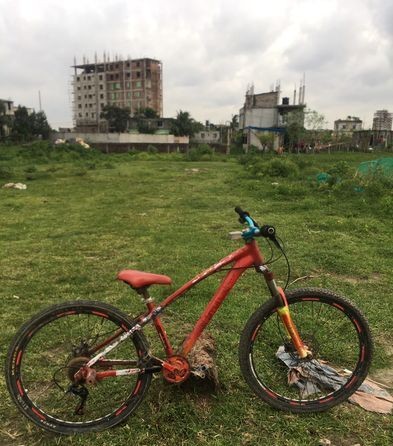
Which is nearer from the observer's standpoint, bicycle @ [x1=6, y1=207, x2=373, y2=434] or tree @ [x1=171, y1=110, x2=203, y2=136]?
bicycle @ [x1=6, y1=207, x2=373, y2=434]

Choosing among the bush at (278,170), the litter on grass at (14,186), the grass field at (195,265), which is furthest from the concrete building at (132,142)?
the grass field at (195,265)

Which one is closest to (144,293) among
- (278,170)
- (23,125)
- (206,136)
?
(278,170)

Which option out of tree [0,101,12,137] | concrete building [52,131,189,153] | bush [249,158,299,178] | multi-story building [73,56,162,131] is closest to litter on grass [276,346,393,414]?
bush [249,158,299,178]

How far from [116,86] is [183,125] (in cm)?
3413

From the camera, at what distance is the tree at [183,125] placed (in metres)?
66.8

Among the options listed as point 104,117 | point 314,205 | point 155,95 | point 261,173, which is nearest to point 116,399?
point 314,205

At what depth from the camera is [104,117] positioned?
72562 millimetres

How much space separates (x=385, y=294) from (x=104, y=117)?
7248cm

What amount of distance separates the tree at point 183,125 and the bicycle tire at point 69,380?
64924 mm

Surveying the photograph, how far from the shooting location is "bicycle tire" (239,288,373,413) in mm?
2805

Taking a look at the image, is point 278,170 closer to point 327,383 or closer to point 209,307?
point 327,383

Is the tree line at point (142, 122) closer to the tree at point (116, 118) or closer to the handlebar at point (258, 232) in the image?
the tree at point (116, 118)

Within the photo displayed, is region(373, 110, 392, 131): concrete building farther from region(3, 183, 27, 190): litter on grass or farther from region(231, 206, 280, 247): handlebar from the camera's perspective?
region(231, 206, 280, 247): handlebar

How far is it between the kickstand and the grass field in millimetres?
162
